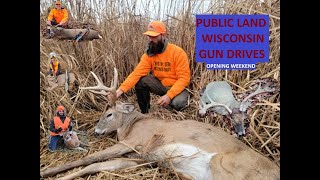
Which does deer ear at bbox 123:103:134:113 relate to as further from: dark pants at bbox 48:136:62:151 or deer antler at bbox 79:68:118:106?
dark pants at bbox 48:136:62:151

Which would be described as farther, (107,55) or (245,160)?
(107,55)

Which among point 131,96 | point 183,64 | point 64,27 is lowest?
point 131,96

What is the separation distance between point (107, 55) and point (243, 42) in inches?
56.6

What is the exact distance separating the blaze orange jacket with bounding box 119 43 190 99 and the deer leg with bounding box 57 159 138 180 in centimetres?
77

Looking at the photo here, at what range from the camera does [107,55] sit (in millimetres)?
5551

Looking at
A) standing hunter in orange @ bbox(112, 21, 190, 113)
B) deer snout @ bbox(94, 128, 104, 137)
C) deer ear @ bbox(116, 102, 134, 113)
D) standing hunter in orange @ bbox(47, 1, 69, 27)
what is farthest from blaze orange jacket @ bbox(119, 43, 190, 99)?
standing hunter in orange @ bbox(47, 1, 69, 27)

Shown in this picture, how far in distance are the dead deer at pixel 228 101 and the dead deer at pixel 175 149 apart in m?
0.19

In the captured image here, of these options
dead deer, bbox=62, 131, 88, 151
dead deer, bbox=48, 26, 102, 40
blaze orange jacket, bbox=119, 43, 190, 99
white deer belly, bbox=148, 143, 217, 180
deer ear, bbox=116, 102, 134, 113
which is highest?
dead deer, bbox=48, 26, 102, 40

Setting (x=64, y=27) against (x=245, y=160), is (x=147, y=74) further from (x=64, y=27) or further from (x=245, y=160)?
(x=245, y=160)

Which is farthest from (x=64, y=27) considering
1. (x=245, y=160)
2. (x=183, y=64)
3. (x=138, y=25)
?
(x=245, y=160)

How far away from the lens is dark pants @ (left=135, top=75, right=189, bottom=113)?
5.48m

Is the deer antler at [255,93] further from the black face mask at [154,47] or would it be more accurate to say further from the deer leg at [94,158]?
the deer leg at [94,158]

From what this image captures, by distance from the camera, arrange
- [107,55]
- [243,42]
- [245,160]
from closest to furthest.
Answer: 1. [245,160]
2. [243,42]
3. [107,55]

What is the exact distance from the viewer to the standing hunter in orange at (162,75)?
5.44m
